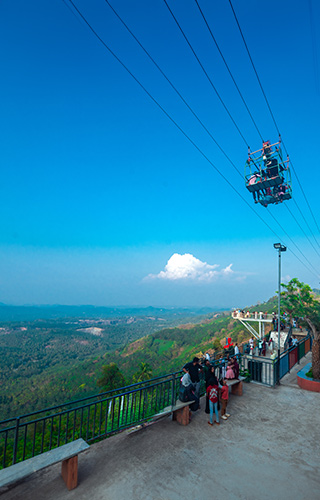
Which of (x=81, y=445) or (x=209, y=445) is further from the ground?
(x=81, y=445)

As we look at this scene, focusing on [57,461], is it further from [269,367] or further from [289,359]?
Result: [289,359]

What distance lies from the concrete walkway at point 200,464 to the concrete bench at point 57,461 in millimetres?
217

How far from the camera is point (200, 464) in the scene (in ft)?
16.9

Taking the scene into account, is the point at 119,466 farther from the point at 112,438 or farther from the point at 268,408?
the point at 268,408

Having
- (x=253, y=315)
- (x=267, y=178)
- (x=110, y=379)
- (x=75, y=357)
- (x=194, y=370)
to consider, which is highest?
(x=267, y=178)

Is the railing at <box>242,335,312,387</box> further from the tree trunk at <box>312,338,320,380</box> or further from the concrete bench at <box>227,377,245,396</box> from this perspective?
the concrete bench at <box>227,377,245,396</box>

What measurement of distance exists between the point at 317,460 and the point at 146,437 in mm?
3635

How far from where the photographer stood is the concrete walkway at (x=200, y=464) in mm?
4418

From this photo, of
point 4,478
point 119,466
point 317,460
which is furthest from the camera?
point 317,460

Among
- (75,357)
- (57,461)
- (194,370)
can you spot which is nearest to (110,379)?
(194,370)

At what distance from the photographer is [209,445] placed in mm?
5812

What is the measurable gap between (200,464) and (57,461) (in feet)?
8.97

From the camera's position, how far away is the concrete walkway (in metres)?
4.42

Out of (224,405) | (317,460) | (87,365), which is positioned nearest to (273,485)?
(317,460)
